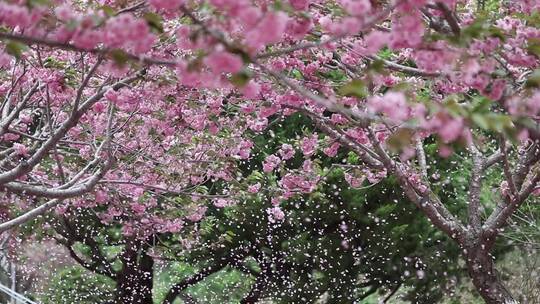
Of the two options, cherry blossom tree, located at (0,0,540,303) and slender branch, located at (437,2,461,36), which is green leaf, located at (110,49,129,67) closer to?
cherry blossom tree, located at (0,0,540,303)

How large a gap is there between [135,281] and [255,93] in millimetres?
8825

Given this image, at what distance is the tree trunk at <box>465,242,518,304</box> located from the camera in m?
6.44

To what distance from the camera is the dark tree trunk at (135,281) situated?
10.9 metres

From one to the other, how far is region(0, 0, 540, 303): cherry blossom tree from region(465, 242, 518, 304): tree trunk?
0.01 meters

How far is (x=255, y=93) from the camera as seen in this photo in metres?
2.66

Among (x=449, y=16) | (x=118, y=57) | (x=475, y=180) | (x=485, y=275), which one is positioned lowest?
(x=485, y=275)

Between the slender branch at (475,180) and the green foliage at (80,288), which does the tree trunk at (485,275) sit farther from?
the green foliage at (80,288)

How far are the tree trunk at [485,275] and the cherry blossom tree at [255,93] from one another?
1cm

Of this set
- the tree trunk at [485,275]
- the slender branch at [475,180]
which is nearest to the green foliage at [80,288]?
the slender branch at [475,180]

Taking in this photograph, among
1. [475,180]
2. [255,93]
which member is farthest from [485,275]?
[255,93]

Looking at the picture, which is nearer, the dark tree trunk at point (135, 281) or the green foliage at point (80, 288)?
the dark tree trunk at point (135, 281)

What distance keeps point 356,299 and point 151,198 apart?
336 centimetres

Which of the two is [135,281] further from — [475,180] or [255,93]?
[255,93]

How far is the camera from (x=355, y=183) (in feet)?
24.7
